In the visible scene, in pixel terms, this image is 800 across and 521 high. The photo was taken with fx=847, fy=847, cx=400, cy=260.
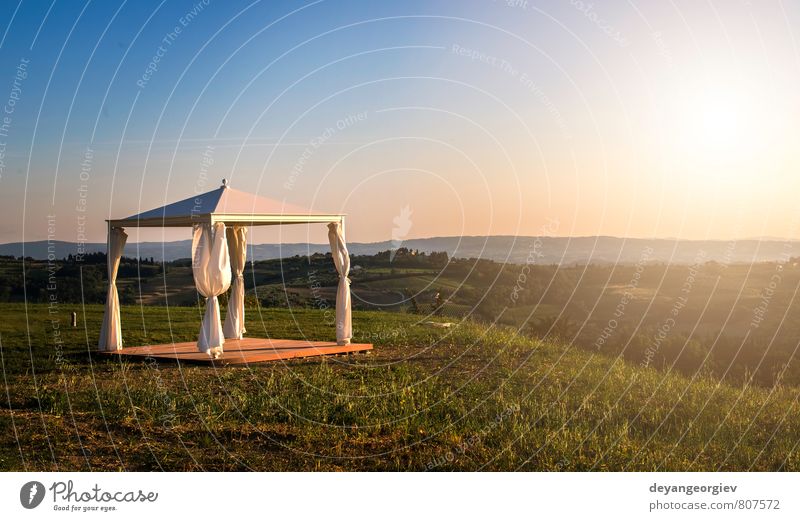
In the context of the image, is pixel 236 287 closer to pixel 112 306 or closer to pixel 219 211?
pixel 112 306

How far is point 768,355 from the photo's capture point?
16484mm

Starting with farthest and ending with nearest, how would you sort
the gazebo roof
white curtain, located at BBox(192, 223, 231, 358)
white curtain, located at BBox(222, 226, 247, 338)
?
white curtain, located at BBox(222, 226, 247, 338) < the gazebo roof < white curtain, located at BBox(192, 223, 231, 358)

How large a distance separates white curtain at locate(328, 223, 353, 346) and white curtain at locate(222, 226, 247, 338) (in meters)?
2.60

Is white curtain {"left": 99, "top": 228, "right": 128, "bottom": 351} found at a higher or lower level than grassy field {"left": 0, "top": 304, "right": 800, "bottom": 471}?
higher

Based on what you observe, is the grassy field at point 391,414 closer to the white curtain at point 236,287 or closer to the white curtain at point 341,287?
the white curtain at point 341,287

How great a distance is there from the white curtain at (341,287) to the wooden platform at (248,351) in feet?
0.97

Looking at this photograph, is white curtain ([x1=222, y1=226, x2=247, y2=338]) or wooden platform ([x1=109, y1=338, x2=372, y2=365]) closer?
wooden platform ([x1=109, y1=338, x2=372, y2=365])

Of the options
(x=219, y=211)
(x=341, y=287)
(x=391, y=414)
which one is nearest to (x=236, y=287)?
(x=341, y=287)

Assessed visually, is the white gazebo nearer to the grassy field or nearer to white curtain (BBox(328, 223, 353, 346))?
white curtain (BBox(328, 223, 353, 346))

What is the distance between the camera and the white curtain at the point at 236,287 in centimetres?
1919

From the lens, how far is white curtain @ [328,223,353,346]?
18.0 metres

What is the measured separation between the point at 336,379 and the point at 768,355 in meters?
8.52

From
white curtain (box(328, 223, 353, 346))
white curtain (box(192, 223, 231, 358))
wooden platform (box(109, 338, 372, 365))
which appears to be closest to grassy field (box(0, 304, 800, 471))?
wooden platform (box(109, 338, 372, 365))

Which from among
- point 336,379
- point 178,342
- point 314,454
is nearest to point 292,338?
point 178,342
